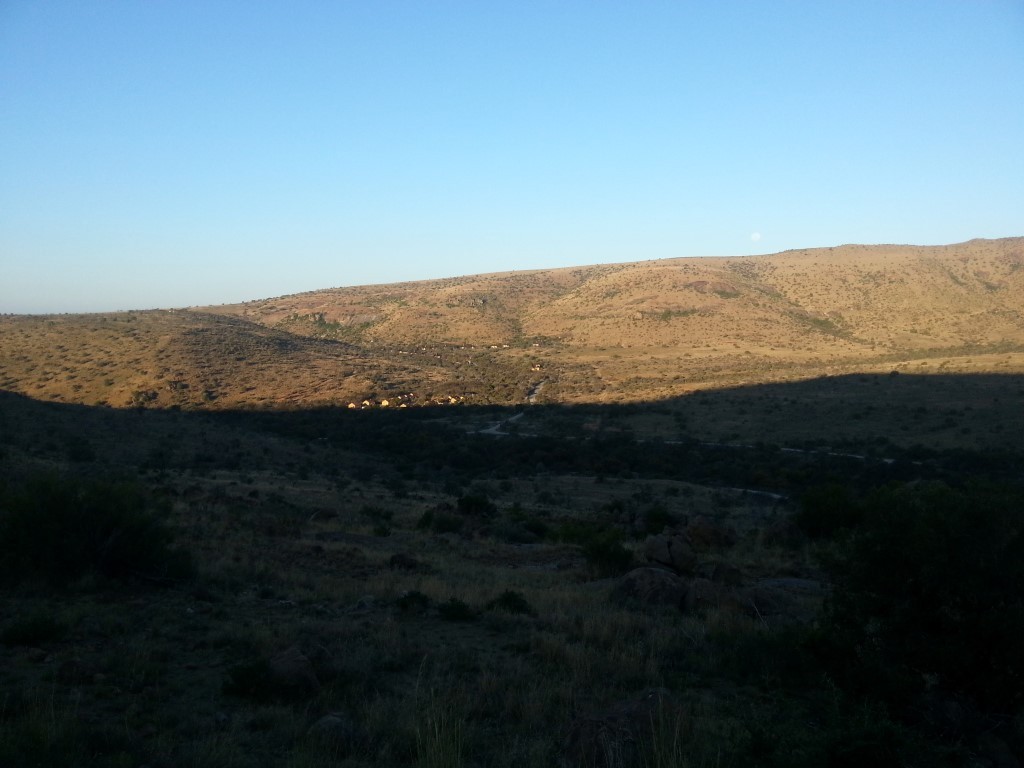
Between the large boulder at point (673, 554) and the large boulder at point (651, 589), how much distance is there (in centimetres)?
185

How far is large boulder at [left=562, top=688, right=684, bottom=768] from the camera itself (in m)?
5.44

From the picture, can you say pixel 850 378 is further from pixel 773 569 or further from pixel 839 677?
pixel 839 677

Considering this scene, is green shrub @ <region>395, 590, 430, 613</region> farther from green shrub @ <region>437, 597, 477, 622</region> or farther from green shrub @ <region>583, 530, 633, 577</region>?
green shrub @ <region>583, 530, 633, 577</region>

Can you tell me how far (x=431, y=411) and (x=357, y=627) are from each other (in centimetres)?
4933

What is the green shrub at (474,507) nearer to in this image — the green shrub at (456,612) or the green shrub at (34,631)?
the green shrub at (456,612)

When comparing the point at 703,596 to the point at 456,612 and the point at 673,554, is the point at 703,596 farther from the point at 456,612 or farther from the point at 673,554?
the point at 456,612

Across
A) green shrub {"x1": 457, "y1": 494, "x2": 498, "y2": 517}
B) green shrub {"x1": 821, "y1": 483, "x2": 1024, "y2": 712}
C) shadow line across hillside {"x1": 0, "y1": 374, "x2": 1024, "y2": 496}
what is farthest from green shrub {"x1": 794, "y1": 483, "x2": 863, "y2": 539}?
shadow line across hillside {"x1": 0, "y1": 374, "x2": 1024, "y2": 496}

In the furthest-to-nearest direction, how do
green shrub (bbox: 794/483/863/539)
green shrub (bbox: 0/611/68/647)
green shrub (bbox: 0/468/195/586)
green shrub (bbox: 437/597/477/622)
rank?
green shrub (bbox: 794/483/863/539) → green shrub (bbox: 0/468/195/586) → green shrub (bbox: 437/597/477/622) → green shrub (bbox: 0/611/68/647)

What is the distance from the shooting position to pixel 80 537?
1102 centimetres

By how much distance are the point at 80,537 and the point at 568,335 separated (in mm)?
90168

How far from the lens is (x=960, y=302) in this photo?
97562 mm

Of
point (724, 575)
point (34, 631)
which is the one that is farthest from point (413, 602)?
point (724, 575)

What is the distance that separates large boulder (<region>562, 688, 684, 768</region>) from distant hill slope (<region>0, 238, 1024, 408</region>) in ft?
181

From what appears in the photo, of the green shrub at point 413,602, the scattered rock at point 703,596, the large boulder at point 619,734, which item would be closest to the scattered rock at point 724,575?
the scattered rock at point 703,596
